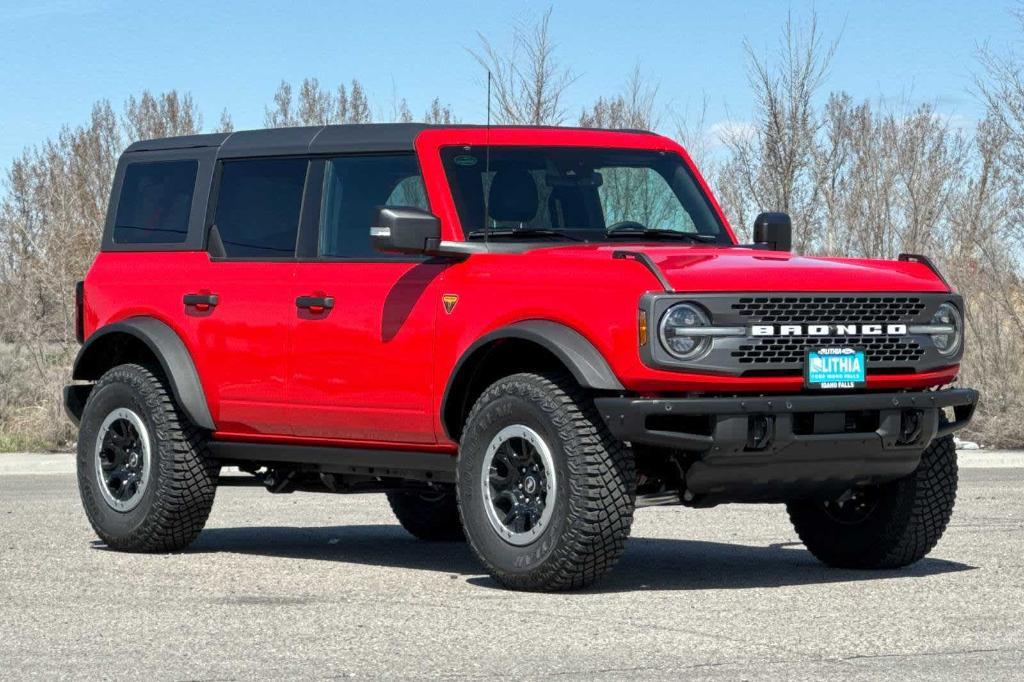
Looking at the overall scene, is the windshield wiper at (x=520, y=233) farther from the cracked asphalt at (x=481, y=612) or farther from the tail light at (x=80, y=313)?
the tail light at (x=80, y=313)

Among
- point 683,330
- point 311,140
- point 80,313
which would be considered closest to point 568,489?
point 683,330

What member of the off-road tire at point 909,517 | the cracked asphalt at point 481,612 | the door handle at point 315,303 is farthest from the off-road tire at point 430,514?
the off-road tire at point 909,517

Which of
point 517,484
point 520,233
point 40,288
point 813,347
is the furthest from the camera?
point 40,288

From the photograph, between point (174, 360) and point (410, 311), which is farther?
point (174, 360)

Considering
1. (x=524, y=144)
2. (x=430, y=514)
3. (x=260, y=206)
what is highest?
(x=524, y=144)

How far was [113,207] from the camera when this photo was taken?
38.0 ft

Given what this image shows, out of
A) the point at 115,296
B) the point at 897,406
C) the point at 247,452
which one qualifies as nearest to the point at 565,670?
the point at 897,406

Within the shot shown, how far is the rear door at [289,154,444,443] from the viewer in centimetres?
945

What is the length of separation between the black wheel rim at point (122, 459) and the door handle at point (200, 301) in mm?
756

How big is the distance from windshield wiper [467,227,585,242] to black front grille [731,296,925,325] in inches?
54.6

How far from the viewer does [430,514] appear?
11.9 meters

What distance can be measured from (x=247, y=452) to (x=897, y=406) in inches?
143

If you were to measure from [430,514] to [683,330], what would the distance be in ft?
12.9

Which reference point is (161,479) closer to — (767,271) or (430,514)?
(430,514)
